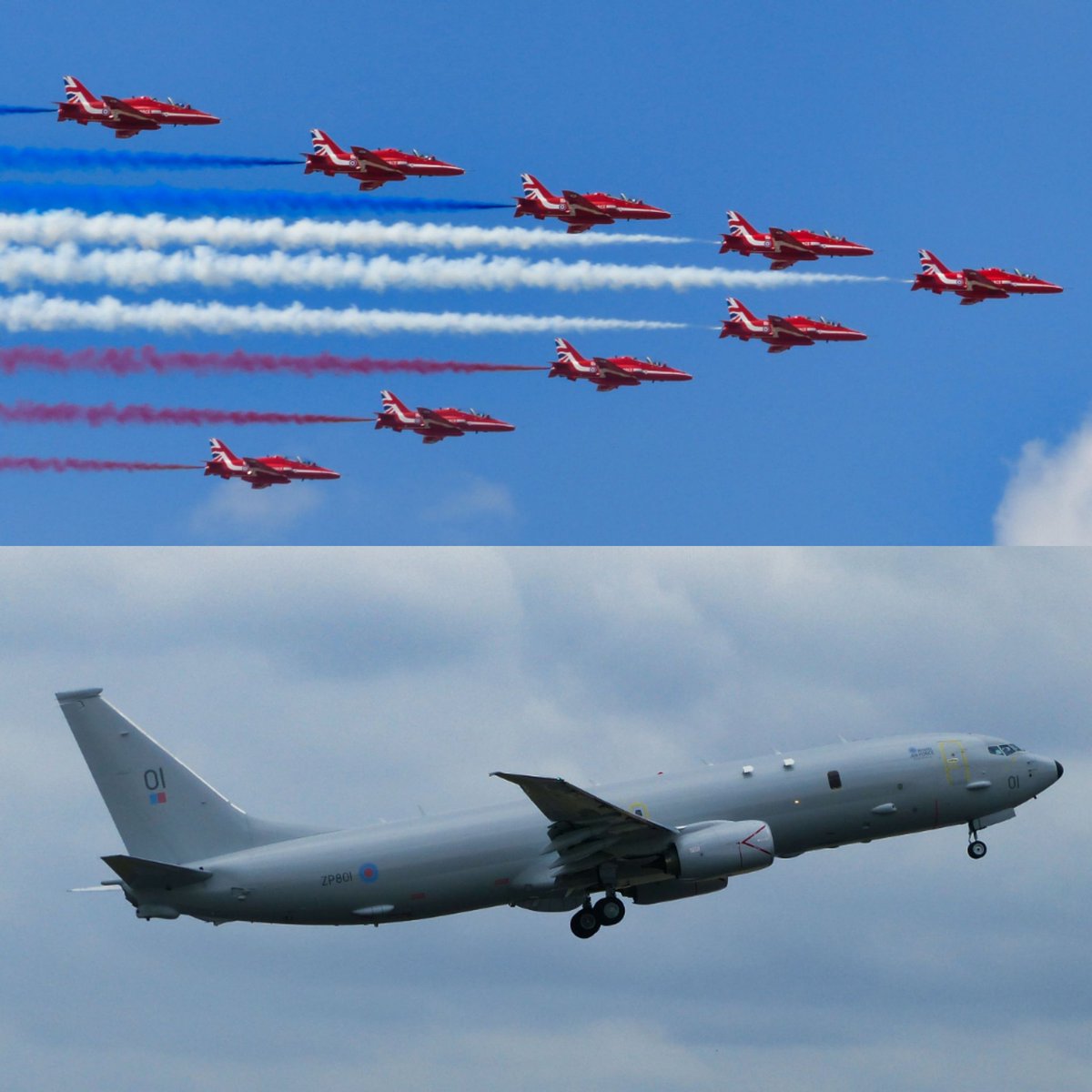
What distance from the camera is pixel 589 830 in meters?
55.0

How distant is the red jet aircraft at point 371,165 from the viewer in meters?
74.6

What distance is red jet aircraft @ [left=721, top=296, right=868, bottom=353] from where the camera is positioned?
87062mm

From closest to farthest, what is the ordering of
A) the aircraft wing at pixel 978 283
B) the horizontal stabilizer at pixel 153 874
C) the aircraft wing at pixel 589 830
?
the horizontal stabilizer at pixel 153 874, the aircraft wing at pixel 589 830, the aircraft wing at pixel 978 283

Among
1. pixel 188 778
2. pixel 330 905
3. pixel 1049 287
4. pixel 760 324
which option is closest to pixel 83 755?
pixel 188 778

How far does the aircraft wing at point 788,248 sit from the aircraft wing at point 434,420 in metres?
14.8

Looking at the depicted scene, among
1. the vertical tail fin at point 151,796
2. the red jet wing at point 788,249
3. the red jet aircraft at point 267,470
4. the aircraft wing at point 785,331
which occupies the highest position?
the red jet wing at point 788,249

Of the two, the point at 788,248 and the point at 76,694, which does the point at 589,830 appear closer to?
the point at 76,694

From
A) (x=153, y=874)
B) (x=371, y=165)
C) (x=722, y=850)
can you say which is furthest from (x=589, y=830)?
(x=371, y=165)

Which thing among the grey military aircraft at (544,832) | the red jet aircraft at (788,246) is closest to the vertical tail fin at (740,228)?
the red jet aircraft at (788,246)

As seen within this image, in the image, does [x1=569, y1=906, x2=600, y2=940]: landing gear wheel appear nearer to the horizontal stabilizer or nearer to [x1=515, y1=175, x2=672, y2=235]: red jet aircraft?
the horizontal stabilizer

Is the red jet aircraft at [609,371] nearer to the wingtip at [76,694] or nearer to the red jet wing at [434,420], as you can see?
the red jet wing at [434,420]

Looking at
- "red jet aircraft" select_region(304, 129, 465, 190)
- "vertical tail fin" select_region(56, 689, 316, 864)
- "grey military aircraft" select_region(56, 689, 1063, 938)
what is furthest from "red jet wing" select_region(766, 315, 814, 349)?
"vertical tail fin" select_region(56, 689, 316, 864)

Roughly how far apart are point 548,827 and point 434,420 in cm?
3295

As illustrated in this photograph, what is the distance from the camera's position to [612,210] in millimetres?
80000
